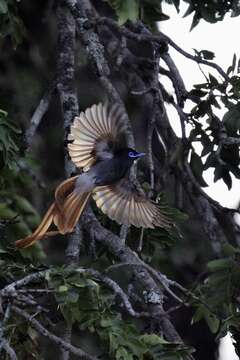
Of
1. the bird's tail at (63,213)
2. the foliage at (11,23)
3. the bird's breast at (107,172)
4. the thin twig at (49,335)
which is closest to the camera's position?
the thin twig at (49,335)

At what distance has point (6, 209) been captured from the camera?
357 centimetres

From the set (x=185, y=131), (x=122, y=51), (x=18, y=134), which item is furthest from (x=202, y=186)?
(x=18, y=134)

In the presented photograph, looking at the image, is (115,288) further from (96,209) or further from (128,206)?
(96,209)

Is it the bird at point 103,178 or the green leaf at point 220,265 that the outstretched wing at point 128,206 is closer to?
the bird at point 103,178

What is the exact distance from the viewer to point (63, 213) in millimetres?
3469

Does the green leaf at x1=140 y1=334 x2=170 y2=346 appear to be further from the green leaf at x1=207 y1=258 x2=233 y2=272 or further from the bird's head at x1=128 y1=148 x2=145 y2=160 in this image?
the bird's head at x1=128 y1=148 x2=145 y2=160

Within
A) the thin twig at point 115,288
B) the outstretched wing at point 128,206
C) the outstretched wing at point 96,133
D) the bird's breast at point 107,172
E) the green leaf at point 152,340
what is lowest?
the green leaf at point 152,340

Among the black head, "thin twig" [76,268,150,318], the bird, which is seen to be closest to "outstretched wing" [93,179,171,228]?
the bird

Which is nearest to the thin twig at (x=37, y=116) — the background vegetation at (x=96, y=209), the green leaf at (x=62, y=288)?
the background vegetation at (x=96, y=209)

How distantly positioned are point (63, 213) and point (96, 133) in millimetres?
292

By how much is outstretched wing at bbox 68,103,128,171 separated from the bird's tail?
79 millimetres

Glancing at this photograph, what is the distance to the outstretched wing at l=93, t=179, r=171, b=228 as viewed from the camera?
348 centimetres

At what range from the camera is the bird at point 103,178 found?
3.50 metres

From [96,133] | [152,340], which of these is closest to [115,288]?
[152,340]
